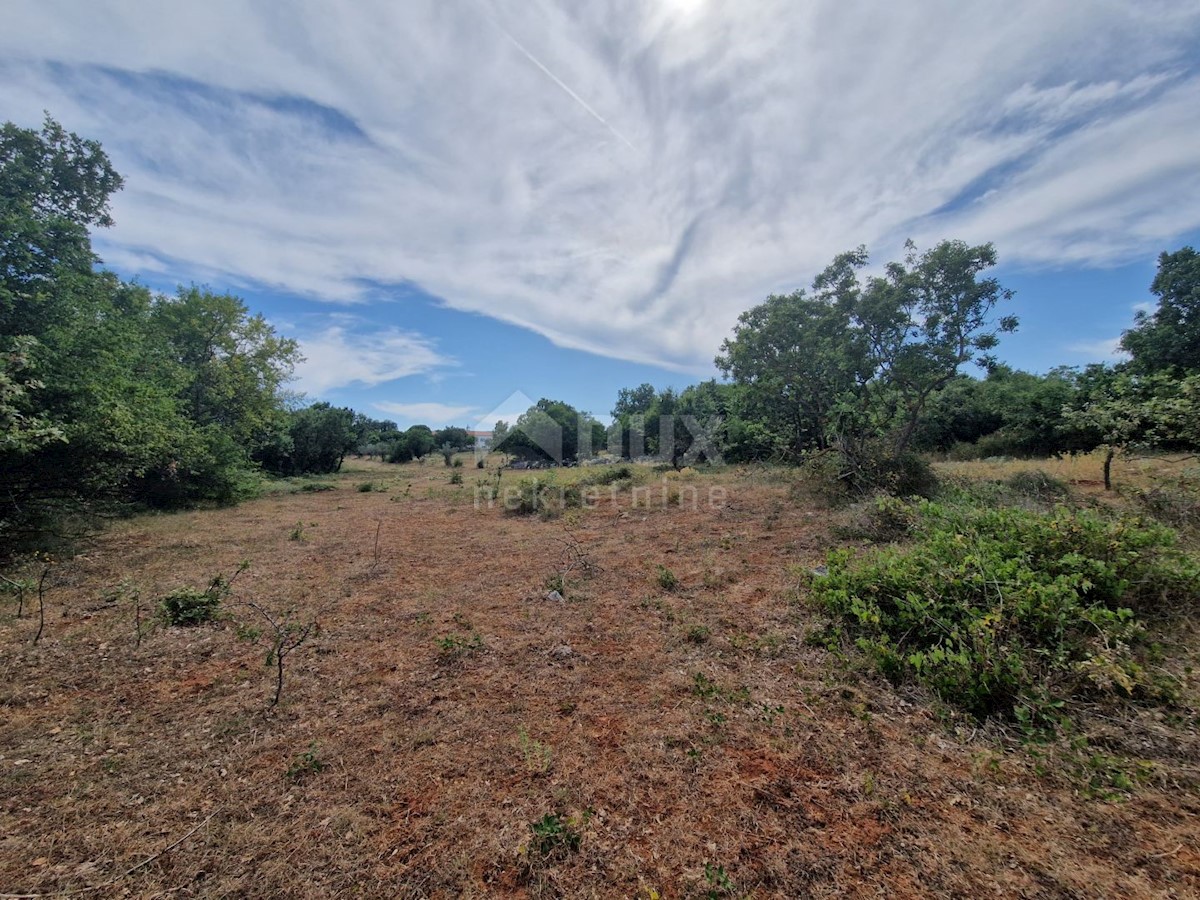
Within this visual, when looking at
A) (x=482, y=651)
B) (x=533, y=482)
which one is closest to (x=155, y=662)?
(x=482, y=651)

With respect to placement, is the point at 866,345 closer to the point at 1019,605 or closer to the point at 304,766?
the point at 1019,605

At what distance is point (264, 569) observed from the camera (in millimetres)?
6109

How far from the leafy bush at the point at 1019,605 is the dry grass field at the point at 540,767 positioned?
225 millimetres

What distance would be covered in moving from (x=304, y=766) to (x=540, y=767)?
1.37m

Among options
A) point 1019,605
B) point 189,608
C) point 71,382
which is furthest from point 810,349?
point 71,382

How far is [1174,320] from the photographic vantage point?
14.1 m

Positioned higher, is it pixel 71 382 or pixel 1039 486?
pixel 71 382

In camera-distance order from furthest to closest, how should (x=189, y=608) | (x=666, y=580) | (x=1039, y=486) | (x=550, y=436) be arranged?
(x=550, y=436) → (x=1039, y=486) → (x=666, y=580) → (x=189, y=608)

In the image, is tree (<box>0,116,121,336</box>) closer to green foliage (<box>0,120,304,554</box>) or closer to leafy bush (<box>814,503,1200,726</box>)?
green foliage (<box>0,120,304,554</box>)

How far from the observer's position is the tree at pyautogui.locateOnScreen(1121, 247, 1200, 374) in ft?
44.5

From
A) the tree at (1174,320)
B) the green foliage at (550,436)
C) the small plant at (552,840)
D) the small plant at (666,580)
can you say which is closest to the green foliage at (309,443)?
the green foliage at (550,436)

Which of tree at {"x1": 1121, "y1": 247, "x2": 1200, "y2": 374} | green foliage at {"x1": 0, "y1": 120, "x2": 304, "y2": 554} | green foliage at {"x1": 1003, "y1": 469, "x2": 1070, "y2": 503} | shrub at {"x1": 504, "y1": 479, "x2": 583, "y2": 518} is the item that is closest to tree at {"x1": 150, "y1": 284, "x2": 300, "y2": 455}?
green foliage at {"x1": 0, "y1": 120, "x2": 304, "y2": 554}

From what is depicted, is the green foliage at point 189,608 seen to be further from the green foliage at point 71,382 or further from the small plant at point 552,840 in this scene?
the small plant at point 552,840

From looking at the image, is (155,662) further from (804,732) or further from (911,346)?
(911,346)
